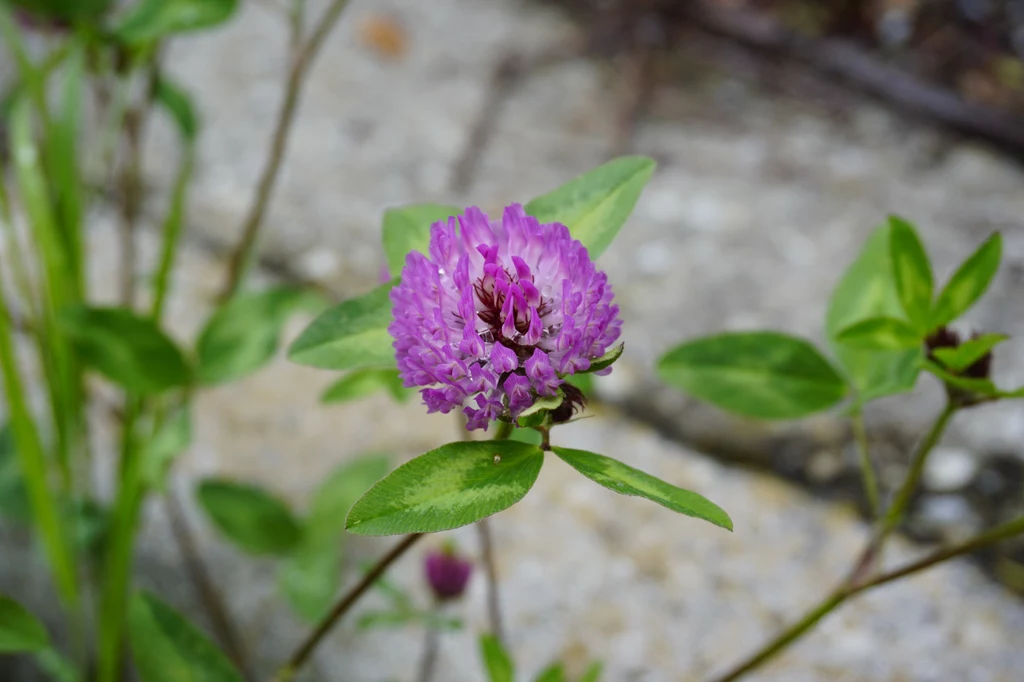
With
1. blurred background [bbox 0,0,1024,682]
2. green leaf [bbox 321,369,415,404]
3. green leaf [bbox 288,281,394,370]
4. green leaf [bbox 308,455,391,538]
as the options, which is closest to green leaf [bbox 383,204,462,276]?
green leaf [bbox 288,281,394,370]

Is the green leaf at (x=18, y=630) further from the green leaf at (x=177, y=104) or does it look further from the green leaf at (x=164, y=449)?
the green leaf at (x=177, y=104)

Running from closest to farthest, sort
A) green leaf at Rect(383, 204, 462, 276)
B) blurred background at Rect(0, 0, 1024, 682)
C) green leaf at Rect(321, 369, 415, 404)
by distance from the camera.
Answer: green leaf at Rect(383, 204, 462, 276), green leaf at Rect(321, 369, 415, 404), blurred background at Rect(0, 0, 1024, 682)

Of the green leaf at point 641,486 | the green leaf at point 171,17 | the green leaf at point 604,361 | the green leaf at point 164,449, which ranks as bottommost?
the green leaf at point 164,449

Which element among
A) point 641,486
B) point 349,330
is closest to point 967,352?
point 641,486

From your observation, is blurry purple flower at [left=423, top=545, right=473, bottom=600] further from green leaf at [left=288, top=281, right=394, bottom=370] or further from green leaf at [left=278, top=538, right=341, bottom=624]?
green leaf at [left=288, top=281, right=394, bottom=370]

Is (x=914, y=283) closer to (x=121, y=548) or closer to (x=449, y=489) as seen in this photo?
(x=449, y=489)

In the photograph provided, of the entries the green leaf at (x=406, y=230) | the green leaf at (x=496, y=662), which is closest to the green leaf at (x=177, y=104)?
the green leaf at (x=406, y=230)

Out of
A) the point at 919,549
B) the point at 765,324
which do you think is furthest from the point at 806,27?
the point at 919,549
